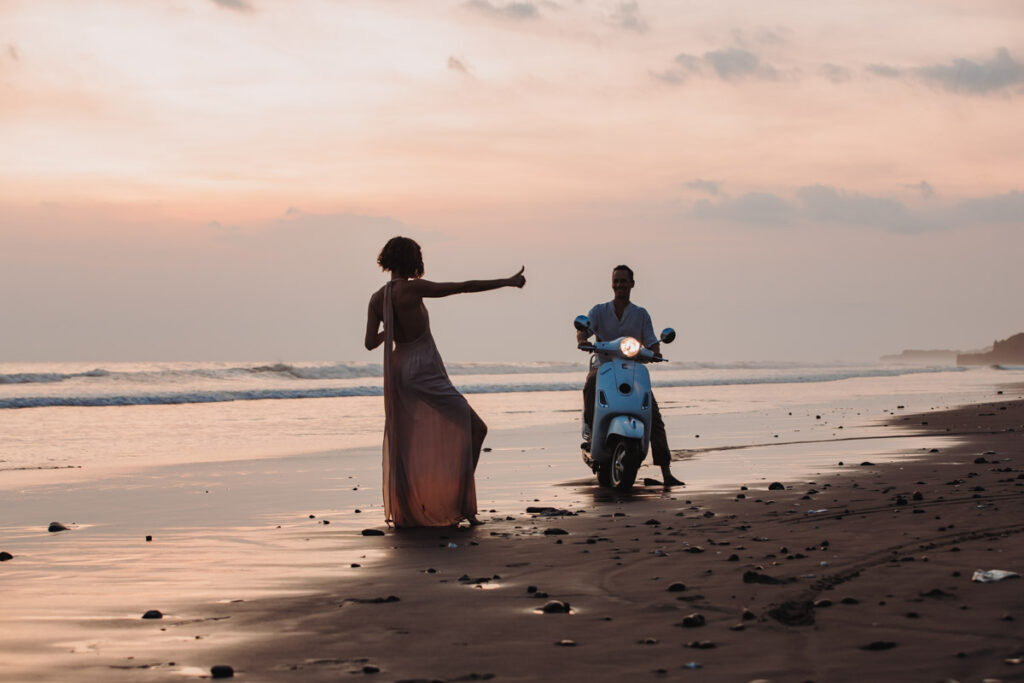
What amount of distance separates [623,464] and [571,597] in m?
4.70

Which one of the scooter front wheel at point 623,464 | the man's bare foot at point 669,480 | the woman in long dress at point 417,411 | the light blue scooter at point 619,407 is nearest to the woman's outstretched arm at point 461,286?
the woman in long dress at point 417,411

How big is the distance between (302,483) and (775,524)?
503cm

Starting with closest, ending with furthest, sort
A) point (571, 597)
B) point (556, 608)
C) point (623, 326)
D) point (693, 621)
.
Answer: point (693, 621)
point (556, 608)
point (571, 597)
point (623, 326)

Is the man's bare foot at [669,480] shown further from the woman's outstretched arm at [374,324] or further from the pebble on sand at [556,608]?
the pebble on sand at [556,608]

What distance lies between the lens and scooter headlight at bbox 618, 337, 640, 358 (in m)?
9.72

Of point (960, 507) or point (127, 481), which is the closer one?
point (960, 507)

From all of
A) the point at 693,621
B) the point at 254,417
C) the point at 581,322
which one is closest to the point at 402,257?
the point at 581,322

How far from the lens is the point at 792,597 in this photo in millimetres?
4652

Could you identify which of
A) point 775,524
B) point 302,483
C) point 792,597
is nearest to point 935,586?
point 792,597

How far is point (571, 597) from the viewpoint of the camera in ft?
16.2

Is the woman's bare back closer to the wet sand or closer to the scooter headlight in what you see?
the wet sand

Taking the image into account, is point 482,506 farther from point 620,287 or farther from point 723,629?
point 723,629

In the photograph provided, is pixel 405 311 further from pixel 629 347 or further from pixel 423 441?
pixel 629 347

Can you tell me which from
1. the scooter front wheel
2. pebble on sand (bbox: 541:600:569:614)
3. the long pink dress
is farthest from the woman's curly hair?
pebble on sand (bbox: 541:600:569:614)
